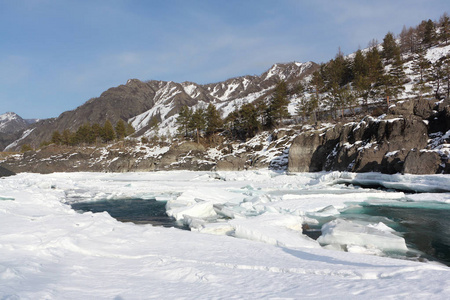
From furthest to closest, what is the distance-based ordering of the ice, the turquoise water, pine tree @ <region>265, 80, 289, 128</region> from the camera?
pine tree @ <region>265, 80, 289, 128</region>
the turquoise water
the ice

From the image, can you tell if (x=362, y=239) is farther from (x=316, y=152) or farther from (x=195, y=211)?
(x=316, y=152)

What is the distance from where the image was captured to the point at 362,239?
9.12 meters

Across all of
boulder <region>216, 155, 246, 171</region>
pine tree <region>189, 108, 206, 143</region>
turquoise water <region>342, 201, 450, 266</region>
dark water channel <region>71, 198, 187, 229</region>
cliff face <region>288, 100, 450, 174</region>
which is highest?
pine tree <region>189, 108, 206, 143</region>

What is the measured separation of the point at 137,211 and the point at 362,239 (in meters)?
13.6

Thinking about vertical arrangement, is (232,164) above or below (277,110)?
below

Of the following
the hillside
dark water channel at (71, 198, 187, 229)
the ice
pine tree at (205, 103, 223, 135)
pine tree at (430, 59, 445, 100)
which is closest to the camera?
the ice

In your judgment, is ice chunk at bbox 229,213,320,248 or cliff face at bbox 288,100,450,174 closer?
ice chunk at bbox 229,213,320,248

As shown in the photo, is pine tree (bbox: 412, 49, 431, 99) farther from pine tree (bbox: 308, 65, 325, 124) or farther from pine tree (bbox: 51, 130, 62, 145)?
pine tree (bbox: 51, 130, 62, 145)

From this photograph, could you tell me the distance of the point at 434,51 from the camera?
78438 mm

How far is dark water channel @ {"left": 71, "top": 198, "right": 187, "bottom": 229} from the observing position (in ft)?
46.1

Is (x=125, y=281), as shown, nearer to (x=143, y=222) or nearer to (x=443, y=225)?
(x=143, y=222)

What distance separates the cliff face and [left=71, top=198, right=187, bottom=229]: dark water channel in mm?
21628

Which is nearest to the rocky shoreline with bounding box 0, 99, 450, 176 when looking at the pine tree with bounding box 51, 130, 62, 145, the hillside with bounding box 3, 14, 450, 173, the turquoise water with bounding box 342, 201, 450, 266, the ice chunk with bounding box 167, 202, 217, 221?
the hillside with bounding box 3, 14, 450, 173

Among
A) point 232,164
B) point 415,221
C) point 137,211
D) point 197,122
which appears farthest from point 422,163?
point 197,122
